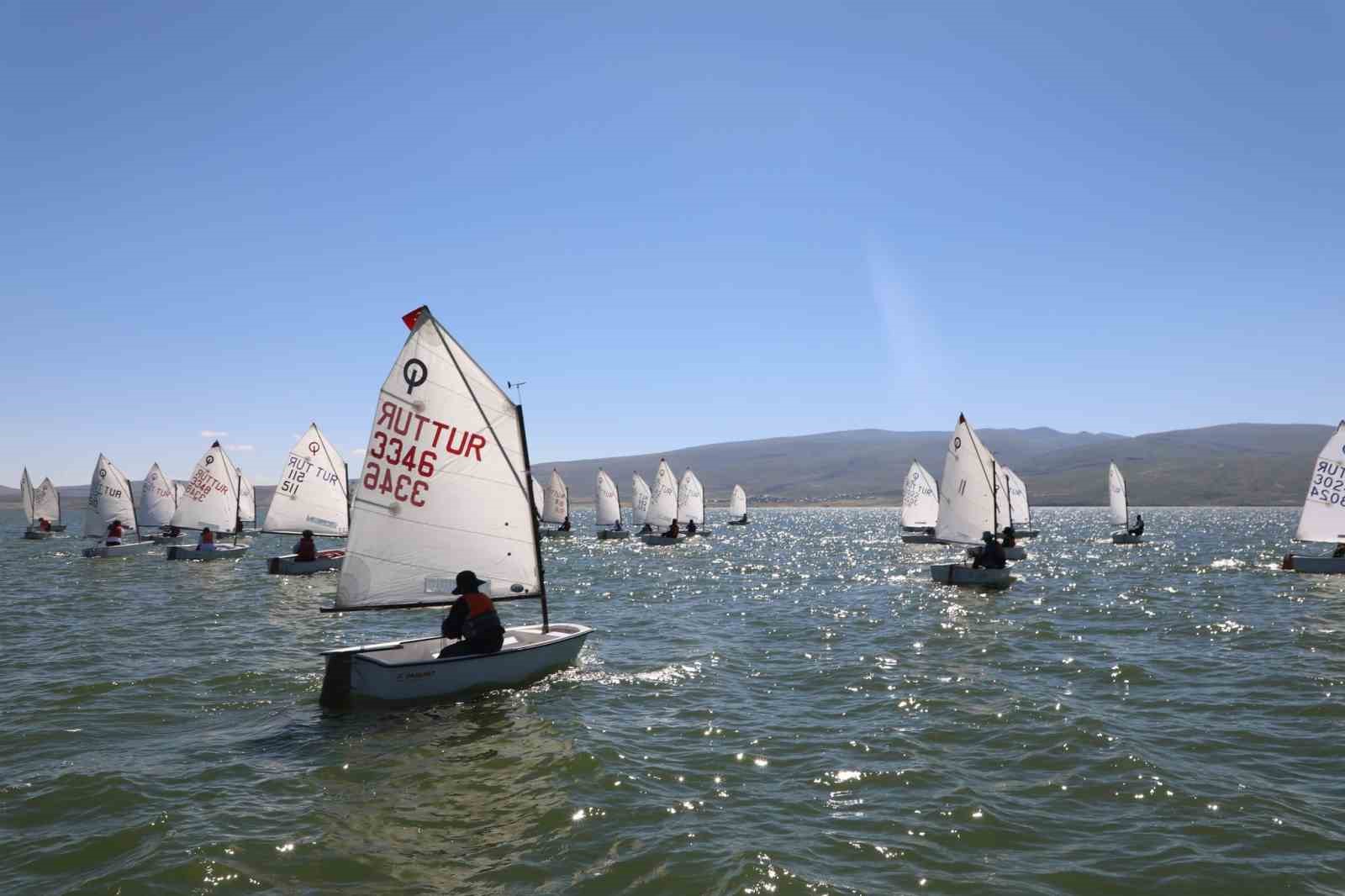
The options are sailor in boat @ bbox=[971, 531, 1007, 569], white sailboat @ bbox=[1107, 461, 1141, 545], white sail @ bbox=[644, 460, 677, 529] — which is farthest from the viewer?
white sailboat @ bbox=[1107, 461, 1141, 545]

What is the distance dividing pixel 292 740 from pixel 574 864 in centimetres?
697

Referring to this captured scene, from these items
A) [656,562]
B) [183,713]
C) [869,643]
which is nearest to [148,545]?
[656,562]

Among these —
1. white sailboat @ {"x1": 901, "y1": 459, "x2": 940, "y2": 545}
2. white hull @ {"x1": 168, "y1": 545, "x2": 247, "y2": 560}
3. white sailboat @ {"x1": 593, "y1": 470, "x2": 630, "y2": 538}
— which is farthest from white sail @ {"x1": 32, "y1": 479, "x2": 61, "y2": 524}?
white sailboat @ {"x1": 901, "y1": 459, "x2": 940, "y2": 545}

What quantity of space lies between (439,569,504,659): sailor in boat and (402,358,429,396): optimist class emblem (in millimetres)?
4215

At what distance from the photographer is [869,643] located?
23.0 meters

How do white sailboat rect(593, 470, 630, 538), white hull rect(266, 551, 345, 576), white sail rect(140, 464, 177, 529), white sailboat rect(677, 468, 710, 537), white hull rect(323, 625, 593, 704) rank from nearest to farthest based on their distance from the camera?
white hull rect(323, 625, 593, 704) → white hull rect(266, 551, 345, 576) → white sail rect(140, 464, 177, 529) → white sailboat rect(593, 470, 630, 538) → white sailboat rect(677, 468, 710, 537)

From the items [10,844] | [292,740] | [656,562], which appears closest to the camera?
[10,844]

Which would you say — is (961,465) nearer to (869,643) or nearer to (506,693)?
(869,643)

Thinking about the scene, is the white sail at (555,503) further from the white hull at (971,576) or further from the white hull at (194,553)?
the white hull at (971,576)

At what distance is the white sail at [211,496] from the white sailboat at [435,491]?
37596mm

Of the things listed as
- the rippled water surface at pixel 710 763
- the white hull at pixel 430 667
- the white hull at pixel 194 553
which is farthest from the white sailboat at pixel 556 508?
the white hull at pixel 430 667

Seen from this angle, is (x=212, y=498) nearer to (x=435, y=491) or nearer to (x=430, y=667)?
(x=435, y=491)

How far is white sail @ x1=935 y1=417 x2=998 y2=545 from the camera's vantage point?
41.2 metres

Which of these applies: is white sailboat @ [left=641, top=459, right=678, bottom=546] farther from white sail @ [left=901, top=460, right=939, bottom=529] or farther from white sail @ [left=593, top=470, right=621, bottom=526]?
white sail @ [left=901, top=460, right=939, bottom=529]
